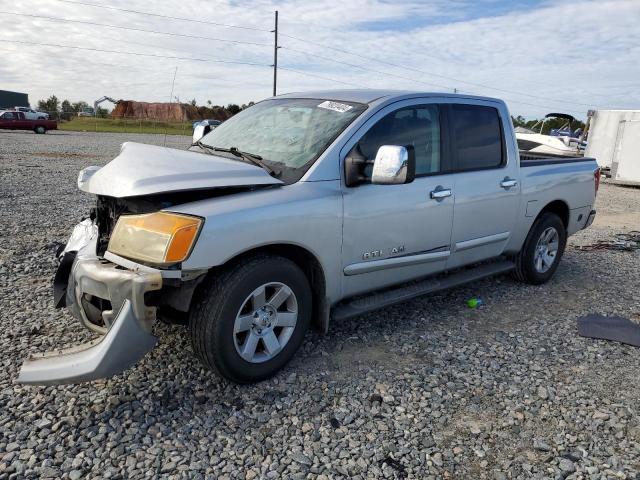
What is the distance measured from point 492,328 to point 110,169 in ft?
10.3

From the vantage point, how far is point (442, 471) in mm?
2551

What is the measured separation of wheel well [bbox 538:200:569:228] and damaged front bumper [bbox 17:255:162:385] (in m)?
4.23

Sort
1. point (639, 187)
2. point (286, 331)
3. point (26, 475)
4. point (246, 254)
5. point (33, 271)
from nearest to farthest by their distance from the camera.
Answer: point (26, 475) → point (246, 254) → point (286, 331) → point (33, 271) → point (639, 187)

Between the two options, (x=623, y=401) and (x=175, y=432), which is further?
(x=623, y=401)

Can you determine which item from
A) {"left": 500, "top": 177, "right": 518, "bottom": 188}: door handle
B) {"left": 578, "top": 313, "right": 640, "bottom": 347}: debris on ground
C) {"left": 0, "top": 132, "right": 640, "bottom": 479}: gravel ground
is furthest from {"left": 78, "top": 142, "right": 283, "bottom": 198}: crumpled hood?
{"left": 578, "top": 313, "right": 640, "bottom": 347}: debris on ground

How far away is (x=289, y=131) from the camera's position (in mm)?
3787

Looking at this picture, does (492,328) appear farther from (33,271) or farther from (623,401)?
(33,271)

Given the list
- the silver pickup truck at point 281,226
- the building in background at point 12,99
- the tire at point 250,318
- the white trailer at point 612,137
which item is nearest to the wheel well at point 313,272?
the silver pickup truck at point 281,226

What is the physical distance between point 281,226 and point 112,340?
3.60 feet

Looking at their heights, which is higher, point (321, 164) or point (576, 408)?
point (321, 164)

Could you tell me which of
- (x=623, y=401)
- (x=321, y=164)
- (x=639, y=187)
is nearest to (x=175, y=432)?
(x=321, y=164)

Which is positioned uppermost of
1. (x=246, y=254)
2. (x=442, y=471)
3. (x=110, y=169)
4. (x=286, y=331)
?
(x=110, y=169)

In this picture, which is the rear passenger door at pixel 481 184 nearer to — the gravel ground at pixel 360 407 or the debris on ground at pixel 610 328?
the gravel ground at pixel 360 407

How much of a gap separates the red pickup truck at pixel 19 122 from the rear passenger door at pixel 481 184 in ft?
117
